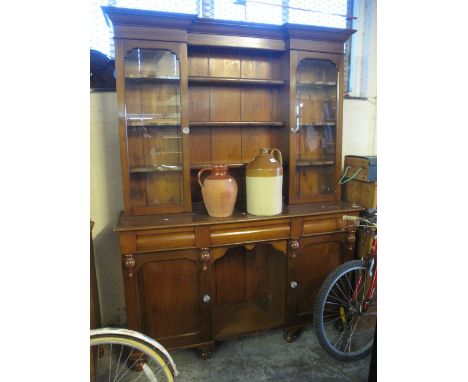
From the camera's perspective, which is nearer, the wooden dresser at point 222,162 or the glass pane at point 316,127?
the wooden dresser at point 222,162

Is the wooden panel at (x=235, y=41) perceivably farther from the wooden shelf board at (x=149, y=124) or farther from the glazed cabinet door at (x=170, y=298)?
the glazed cabinet door at (x=170, y=298)

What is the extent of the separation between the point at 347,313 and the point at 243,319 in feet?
2.13

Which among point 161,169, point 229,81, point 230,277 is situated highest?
point 229,81

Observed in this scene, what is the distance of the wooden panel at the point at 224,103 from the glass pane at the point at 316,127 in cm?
39

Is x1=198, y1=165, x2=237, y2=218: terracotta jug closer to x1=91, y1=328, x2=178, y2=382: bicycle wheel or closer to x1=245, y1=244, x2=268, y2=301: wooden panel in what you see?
x1=245, y1=244, x2=268, y2=301: wooden panel

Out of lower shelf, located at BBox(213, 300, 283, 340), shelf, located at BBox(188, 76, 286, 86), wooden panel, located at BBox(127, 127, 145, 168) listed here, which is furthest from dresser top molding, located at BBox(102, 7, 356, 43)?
lower shelf, located at BBox(213, 300, 283, 340)

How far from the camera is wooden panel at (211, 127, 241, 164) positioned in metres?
1.99

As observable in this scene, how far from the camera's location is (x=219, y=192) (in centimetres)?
167

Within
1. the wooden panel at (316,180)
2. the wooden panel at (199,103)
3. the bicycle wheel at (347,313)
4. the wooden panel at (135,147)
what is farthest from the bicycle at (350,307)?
the wooden panel at (135,147)

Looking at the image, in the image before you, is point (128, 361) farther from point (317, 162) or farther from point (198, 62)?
point (198, 62)

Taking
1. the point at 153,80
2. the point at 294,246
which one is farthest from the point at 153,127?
the point at 294,246

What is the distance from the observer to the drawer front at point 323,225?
1.81 meters
